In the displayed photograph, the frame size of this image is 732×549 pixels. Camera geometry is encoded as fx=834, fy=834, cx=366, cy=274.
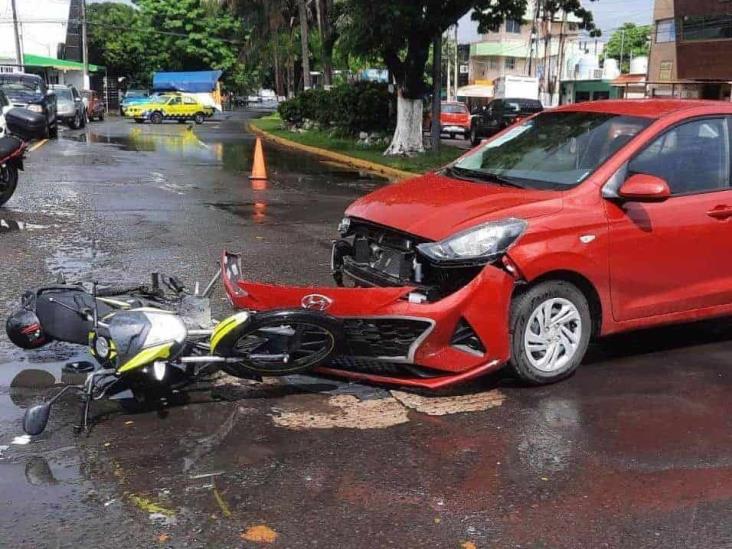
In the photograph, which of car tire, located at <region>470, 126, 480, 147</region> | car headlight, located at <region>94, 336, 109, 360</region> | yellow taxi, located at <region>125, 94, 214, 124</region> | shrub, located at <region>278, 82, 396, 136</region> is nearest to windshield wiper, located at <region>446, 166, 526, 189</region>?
car headlight, located at <region>94, 336, 109, 360</region>

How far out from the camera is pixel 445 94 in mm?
91938

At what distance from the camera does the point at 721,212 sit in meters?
5.75

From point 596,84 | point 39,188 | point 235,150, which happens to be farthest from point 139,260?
point 596,84

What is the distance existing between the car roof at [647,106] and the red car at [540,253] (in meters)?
0.02

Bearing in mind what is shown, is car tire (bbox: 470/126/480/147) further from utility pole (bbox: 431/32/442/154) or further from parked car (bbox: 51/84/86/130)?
parked car (bbox: 51/84/86/130)

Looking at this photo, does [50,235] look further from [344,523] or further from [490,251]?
[344,523]

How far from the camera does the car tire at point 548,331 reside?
5.06m

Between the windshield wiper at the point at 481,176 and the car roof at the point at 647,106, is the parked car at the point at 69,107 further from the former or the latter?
the car roof at the point at 647,106

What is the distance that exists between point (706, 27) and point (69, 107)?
29.1m

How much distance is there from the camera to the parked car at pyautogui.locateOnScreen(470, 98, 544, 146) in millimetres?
31516

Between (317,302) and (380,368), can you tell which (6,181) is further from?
(380,368)

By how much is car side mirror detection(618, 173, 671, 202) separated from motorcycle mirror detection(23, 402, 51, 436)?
362 centimetres

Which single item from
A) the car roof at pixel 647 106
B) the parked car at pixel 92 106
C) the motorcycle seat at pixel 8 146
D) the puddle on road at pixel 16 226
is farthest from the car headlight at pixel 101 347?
the parked car at pixel 92 106

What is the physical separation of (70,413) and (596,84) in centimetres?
7563
